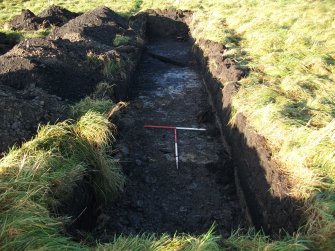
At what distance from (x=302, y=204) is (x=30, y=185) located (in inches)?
128

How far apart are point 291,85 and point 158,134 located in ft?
9.95

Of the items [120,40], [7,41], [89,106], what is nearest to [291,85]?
[89,106]

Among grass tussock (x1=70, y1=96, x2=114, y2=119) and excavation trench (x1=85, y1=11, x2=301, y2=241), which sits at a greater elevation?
grass tussock (x1=70, y1=96, x2=114, y2=119)

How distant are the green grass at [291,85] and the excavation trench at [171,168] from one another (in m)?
0.82

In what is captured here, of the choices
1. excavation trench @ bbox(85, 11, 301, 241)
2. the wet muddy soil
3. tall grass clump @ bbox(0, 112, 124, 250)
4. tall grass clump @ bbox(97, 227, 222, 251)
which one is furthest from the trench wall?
tall grass clump @ bbox(0, 112, 124, 250)

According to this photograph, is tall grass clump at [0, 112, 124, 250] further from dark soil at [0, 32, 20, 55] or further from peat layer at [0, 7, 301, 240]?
dark soil at [0, 32, 20, 55]

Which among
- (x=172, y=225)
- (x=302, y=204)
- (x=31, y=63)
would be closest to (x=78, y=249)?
(x=172, y=225)

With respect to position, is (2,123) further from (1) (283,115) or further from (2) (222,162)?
(1) (283,115)

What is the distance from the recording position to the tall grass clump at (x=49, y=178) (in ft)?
11.0

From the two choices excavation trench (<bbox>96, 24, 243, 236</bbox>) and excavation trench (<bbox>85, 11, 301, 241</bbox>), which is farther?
excavation trench (<bbox>96, 24, 243, 236</bbox>)

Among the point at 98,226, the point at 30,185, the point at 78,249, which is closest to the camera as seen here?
the point at 78,249

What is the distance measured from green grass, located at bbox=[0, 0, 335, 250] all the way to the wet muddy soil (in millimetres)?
839

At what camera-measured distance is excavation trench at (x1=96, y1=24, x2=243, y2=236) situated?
5.60 m

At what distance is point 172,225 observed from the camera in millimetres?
5516
